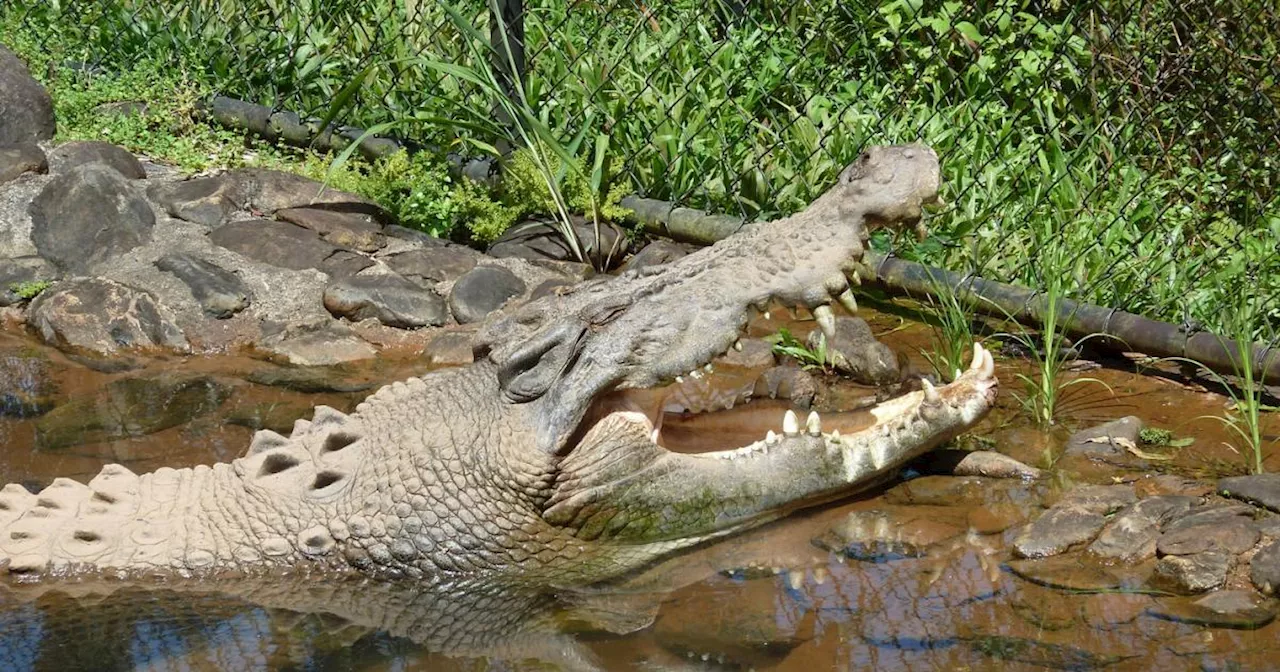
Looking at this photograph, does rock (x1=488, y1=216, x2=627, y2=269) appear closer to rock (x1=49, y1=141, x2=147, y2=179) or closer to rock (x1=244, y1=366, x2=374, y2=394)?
rock (x1=244, y1=366, x2=374, y2=394)

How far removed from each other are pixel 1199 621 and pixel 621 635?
138 centimetres

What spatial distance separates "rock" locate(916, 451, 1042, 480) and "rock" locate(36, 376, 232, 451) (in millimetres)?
2661

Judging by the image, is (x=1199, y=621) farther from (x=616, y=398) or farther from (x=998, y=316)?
(x=998, y=316)

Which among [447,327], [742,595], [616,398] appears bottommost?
[447,327]

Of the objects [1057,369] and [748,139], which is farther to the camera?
[748,139]

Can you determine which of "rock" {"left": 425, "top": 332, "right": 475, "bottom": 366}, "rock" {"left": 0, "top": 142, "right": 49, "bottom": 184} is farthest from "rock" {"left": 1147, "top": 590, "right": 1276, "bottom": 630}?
"rock" {"left": 0, "top": 142, "right": 49, "bottom": 184}

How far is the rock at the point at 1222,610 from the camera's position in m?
3.34

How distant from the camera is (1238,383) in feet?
15.5

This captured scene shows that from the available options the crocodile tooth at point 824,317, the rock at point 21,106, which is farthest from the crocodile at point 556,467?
the rock at point 21,106

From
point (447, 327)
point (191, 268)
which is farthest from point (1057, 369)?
point (191, 268)

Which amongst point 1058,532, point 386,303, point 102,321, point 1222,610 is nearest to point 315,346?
→ point 386,303

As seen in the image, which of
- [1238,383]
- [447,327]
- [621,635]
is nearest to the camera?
[621,635]

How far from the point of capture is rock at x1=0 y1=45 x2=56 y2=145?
743 cm

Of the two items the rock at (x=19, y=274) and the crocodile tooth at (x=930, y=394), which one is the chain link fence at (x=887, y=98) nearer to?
the crocodile tooth at (x=930, y=394)
